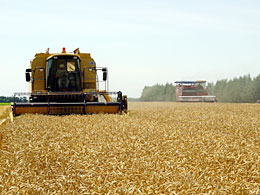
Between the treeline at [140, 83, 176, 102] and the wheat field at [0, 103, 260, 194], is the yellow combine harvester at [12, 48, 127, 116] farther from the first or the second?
the treeline at [140, 83, 176, 102]

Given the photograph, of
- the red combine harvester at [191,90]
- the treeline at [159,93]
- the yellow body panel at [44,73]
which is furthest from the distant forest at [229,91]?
the yellow body panel at [44,73]

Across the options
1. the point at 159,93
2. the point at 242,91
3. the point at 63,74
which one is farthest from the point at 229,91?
the point at 63,74

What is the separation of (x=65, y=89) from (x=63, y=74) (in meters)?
0.58

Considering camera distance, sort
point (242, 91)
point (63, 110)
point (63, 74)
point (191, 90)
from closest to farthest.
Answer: point (63, 110) → point (63, 74) → point (191, 90) → point (242, 91)

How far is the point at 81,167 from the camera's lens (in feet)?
A: 13.7

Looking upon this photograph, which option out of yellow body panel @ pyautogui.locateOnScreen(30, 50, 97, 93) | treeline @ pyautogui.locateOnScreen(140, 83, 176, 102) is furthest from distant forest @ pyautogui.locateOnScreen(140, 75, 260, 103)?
yellow body panel @ pyautogui.locateOnScreen(30, 50, 97, 93)

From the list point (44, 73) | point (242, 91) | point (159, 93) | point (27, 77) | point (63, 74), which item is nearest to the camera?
point (27, 77)

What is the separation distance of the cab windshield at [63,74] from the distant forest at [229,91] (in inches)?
2171

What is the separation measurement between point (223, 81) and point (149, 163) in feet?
286

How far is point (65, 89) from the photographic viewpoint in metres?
12.3

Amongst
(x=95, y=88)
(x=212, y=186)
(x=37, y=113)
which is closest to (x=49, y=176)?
(x=212, y=186)

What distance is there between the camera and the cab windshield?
39.9 ft

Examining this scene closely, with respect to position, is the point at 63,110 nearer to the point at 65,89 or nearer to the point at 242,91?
the point at 65,89

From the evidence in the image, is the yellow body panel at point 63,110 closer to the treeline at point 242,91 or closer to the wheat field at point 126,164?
the wheat field at point 126,164
